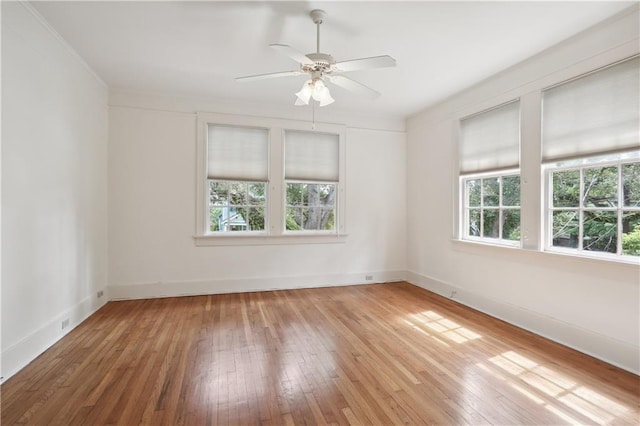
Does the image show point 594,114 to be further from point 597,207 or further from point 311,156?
point 311,156

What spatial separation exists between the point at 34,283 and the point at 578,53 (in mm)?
5130

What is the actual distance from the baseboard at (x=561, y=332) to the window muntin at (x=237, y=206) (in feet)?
9.94

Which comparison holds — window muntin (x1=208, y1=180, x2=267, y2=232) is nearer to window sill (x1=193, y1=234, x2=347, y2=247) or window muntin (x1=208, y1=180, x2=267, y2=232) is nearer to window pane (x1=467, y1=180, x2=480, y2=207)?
window sill (x1=193, y1=234, x2=347, y2=247)

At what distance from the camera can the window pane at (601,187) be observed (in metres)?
2.54

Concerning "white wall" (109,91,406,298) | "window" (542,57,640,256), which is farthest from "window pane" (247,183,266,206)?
"window" (542,57,640,256)

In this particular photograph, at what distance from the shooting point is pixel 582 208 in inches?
108

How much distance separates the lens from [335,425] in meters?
1.70

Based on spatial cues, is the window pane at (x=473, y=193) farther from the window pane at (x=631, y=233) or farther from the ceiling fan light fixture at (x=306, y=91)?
the ceiling fan light fixture at (x=306, y=91)

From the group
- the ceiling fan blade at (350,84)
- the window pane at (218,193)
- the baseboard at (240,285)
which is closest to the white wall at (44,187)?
the baseboard at (240,285)

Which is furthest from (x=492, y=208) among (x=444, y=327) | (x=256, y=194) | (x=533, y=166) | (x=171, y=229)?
(x=171, y=229)

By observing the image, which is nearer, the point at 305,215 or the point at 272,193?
the point at 272,193

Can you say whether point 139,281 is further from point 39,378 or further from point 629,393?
point 629,393

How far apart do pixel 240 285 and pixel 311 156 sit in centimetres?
226

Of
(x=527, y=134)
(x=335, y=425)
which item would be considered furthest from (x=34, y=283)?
(x=527, y=134)
